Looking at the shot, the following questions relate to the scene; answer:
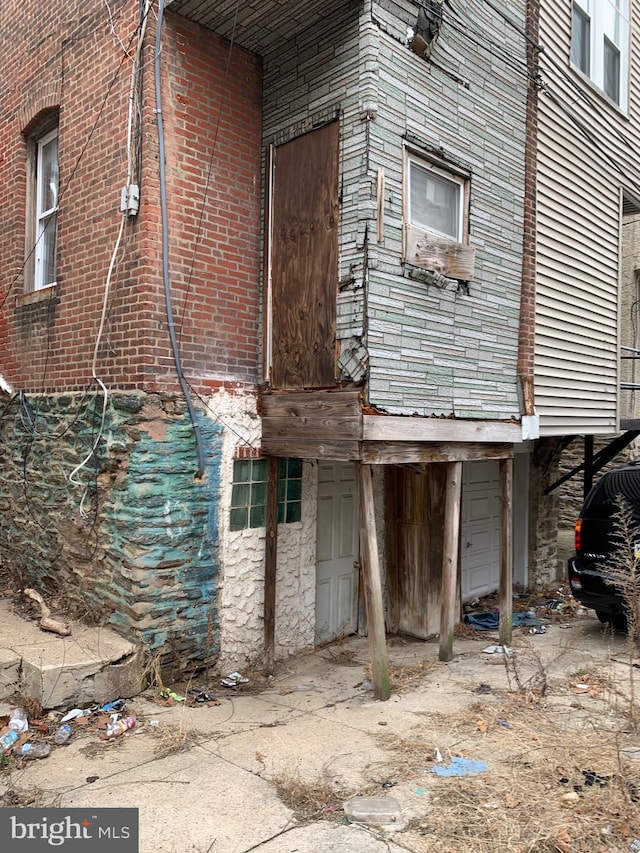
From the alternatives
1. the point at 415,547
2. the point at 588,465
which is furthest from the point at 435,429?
the point at 588,465

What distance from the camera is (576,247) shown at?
8.41 m

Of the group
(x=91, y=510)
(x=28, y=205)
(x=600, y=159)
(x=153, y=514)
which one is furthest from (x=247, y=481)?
(x=600, y=159)

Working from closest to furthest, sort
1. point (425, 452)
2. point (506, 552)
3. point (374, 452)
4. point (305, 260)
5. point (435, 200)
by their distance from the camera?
point (374, 452) < point (305, 260) < point (425, 452) < point (435, 200) < point (506, 552)

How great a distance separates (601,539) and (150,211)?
18.1ft

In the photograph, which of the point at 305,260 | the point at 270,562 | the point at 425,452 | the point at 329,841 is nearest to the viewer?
the point at 329,841

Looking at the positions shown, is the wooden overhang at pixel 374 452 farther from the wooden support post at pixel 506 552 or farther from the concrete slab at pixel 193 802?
the concrete slab at pixel 193 802

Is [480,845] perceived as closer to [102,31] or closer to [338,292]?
[338,292]

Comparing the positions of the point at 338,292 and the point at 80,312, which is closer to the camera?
the point at 338,292

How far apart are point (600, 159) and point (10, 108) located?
7.34 m

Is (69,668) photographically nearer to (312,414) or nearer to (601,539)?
(312,414)

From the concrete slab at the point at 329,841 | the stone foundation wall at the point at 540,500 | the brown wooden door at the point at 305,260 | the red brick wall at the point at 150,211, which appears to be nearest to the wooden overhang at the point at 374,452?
the brown wooden door at the point at 305,260

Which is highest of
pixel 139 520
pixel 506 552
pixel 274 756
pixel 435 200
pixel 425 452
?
pixel 435 200

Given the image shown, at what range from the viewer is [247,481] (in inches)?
244

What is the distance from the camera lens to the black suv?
22.8 ft
